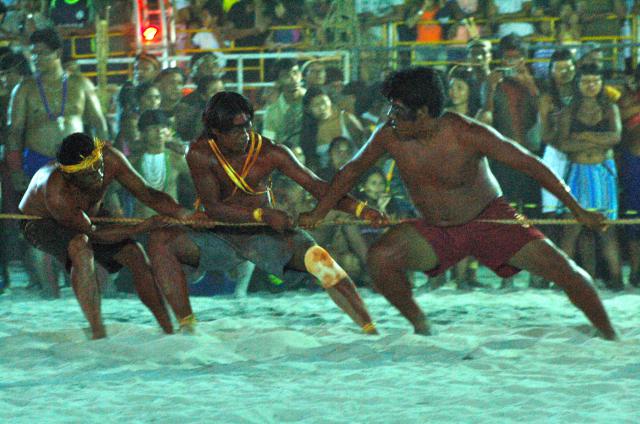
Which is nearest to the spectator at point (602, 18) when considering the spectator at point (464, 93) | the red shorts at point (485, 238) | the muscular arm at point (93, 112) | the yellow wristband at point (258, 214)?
the spectator at point (464, 93)

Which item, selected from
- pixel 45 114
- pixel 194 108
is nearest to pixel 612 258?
pixel 194 108

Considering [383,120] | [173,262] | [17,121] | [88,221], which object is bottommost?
[173,262]

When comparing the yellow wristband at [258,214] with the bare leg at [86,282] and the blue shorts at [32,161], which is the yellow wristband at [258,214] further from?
the blue shorts at [32,161]

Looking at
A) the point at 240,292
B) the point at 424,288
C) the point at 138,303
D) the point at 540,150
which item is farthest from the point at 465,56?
the point at 138,303

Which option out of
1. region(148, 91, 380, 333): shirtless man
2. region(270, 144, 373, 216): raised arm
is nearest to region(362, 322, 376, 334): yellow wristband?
region(148, 91, 380, 333): shirtless man

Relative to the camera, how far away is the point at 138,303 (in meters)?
7.60

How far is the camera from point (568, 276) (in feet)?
17.5

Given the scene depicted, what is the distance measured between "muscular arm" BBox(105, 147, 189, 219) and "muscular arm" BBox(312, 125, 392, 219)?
0.76 meters

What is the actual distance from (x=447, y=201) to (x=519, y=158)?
423mm

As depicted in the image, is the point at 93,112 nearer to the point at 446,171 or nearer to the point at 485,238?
the point at 446,171

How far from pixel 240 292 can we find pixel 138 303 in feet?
2.39

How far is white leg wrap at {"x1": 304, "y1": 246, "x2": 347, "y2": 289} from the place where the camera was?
224 inches

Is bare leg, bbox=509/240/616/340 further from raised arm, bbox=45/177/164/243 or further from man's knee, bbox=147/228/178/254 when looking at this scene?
raised arm, bbox=45/177/164/243

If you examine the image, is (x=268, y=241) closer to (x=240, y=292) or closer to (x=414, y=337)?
(x=414, y=337)
